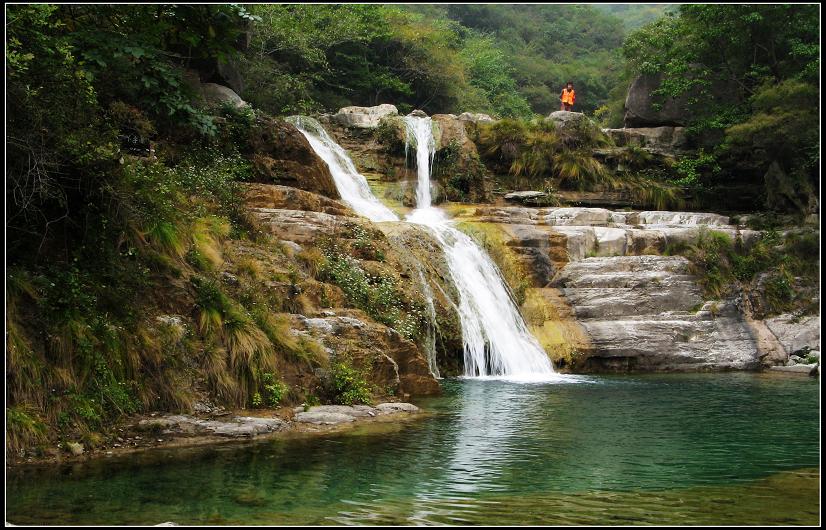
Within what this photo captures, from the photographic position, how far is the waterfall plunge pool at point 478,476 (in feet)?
19.2

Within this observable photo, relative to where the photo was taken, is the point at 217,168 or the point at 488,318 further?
the point at 488,318

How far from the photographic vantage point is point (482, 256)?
1877 cm

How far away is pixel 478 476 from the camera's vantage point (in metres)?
7.27

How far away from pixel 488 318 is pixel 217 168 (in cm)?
643

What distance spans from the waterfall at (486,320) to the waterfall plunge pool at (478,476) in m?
4.95

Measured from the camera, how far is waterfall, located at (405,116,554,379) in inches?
639

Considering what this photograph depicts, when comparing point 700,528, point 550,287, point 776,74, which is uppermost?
point 776,74

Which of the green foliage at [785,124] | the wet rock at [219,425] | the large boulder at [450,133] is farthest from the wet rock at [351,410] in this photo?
the green foliage at [785,124]

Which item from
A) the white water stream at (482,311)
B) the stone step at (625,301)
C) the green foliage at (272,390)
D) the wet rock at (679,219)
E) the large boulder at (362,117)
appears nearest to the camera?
the green foliage at (272,390)

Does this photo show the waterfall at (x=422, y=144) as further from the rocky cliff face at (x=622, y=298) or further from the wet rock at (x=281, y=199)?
the wet rock at (x=281, y=199)

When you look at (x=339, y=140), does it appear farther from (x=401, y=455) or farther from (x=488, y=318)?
(x=401, y=455)

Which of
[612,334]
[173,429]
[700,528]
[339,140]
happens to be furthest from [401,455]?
[339,140]

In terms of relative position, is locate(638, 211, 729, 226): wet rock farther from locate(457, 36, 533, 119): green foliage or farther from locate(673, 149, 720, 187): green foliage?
locate(457, 36, 533, 119): green foliage

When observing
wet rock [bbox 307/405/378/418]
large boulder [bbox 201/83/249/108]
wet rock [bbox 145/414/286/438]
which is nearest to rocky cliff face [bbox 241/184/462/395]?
wet rock [bbox 307/405/378/418]
